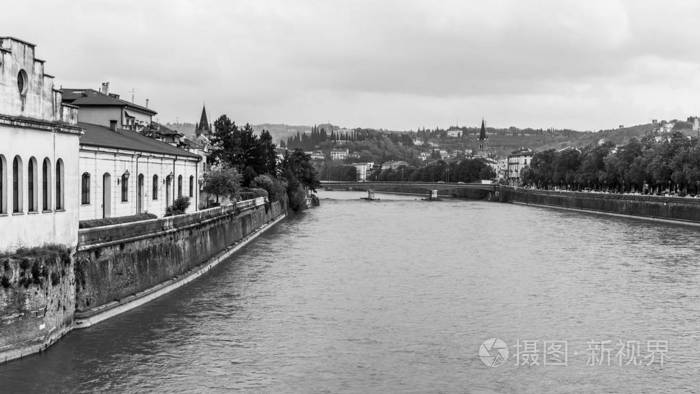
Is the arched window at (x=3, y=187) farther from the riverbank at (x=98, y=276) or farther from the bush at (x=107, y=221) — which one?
the bush at (x=107, y=221)

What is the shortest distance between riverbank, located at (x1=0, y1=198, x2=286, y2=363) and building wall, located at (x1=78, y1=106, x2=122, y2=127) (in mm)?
11519

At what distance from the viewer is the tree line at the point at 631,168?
8748cm

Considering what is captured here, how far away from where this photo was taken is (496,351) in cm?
2347

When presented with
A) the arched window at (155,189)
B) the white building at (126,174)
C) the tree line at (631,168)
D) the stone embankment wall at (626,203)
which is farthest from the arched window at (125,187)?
the tree line at (631,168)

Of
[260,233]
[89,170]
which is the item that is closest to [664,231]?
[260,233]

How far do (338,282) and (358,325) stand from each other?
31.2 feet

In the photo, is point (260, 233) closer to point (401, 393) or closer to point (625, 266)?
point (625, 266)

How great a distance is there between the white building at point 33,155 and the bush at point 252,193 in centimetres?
4140

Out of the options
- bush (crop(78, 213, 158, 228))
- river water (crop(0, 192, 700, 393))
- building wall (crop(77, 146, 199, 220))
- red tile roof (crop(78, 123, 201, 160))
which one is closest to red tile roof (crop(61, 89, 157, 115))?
red tile roof (crop(78, 123, 201, 160))

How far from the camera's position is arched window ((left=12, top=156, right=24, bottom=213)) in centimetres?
2002

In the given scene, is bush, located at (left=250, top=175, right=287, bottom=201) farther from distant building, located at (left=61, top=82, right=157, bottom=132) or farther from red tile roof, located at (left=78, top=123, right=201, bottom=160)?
red tile roof, located at (left=78, top=123, right=201, bottom=160)

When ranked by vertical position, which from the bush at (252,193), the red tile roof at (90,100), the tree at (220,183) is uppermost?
Result: the red tile roof at (90,100)

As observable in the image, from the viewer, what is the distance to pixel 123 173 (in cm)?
3578

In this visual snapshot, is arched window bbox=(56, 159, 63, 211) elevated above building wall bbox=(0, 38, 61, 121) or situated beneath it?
situated beneath
